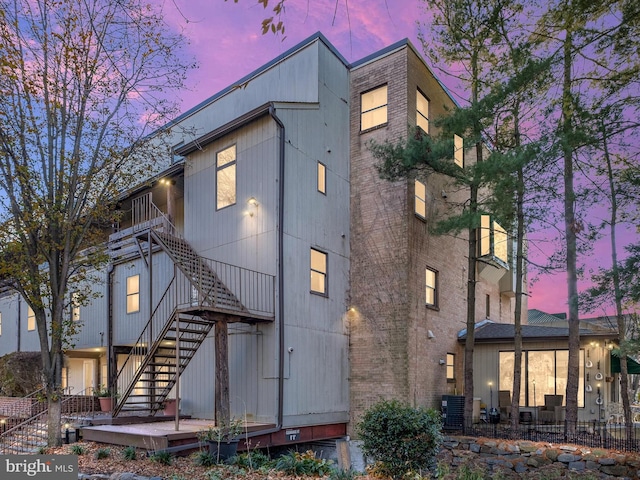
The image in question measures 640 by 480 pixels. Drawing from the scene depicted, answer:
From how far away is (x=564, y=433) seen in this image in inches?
475

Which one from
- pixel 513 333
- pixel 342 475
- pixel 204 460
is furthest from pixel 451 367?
pixel 342 475

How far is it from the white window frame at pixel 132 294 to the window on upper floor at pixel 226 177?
4465 millimetres

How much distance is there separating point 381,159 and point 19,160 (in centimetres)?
867

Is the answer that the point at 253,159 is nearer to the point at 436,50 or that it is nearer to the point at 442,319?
the point at 436,50

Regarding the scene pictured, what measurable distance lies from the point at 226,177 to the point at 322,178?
8.79ft

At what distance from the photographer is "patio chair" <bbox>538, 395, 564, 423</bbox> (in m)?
14.6

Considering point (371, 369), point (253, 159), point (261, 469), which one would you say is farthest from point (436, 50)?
point (261, 469)

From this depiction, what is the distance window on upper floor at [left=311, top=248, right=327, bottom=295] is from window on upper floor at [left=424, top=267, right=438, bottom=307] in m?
3.28

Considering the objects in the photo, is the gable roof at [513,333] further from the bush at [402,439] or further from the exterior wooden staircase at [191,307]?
the bush at [402,439]

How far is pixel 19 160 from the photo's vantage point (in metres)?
9.77

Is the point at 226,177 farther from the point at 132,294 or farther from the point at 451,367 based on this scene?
the point at 451,367

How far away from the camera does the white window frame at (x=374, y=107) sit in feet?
49.1

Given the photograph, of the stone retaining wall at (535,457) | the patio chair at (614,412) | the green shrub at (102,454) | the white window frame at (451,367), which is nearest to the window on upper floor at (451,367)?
the white window frame at (451,367)

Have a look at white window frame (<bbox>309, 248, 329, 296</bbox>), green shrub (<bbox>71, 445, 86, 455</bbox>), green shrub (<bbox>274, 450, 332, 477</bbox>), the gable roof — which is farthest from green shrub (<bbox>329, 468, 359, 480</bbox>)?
the gable roof
